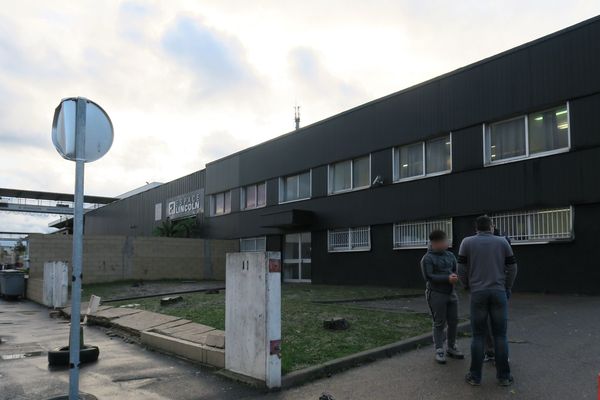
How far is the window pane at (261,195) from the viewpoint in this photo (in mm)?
26172

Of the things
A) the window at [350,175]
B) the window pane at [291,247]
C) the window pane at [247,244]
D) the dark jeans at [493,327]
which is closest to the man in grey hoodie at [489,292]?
the dark jeans at [493,327]


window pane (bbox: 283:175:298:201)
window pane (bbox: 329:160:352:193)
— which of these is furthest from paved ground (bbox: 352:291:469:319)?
window pane (bbox: 283:175:298:201)

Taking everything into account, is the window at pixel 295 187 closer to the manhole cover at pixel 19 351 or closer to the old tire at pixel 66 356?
the manhole cover at pixel 19 351

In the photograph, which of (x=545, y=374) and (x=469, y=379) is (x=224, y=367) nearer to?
(x=469, y=379)

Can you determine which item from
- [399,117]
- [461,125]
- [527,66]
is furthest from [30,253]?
[527,66]

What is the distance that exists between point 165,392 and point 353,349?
2.57 meters

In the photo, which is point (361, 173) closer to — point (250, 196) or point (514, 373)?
point (250, 196)

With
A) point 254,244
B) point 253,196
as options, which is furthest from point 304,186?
point 254,244

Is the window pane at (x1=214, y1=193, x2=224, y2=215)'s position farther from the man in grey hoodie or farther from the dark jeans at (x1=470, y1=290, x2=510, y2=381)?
the dark jeans at (x1=470, y1=290, x2=510, y2=381)

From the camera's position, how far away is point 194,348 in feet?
24.6

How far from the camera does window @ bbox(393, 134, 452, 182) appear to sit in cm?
1686

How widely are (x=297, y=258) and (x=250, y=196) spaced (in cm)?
535

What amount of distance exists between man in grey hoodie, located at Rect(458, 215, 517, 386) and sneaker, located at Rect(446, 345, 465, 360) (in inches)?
40.2

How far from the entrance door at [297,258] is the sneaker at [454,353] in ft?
54.0
